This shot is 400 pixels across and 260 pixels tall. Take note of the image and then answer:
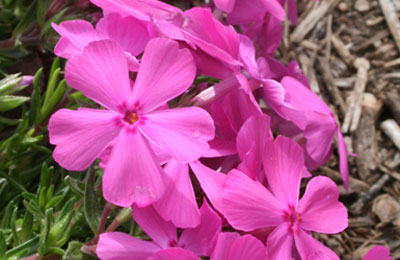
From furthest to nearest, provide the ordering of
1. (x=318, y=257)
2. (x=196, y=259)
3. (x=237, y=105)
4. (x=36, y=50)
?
1. (x=36, y=50)
2. (x=237, y=105)
3. (x=318, y=257)
4. (x=196, y=259)

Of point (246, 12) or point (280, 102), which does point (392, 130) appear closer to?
point (246, 12)

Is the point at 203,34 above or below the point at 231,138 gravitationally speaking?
above

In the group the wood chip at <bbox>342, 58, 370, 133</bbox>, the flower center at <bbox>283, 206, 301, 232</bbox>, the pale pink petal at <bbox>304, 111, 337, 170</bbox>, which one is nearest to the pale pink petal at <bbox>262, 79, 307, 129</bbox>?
the pale pink petal at <bbox>304, 111, 337, 170</bbox>

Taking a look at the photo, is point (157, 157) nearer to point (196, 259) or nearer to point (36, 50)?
point (196, 259)

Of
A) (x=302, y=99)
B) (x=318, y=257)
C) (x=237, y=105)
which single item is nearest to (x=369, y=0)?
(x=302, y=99)

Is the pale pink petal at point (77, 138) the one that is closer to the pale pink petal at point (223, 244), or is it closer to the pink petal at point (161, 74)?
the pink petal at point (161, 74)

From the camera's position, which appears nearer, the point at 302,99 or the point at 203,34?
the point at 203,34

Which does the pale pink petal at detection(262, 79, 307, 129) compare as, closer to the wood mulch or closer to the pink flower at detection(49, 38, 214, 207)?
the pink flower at detection(49, 38, 214, 207)
